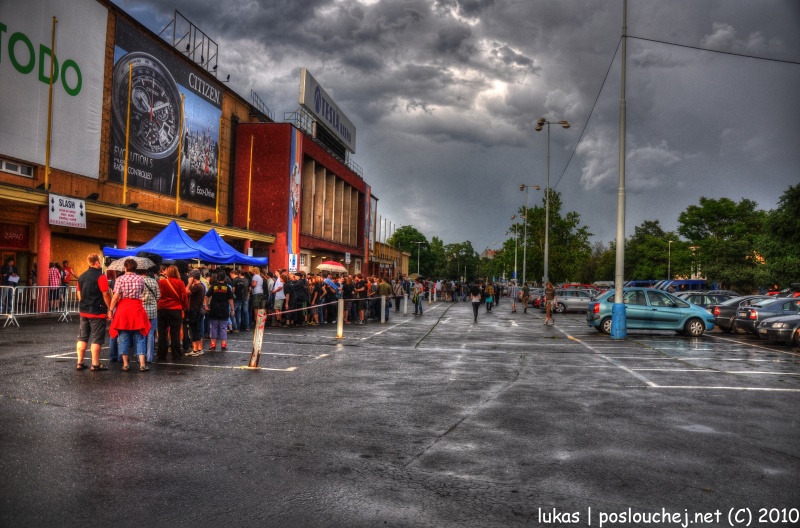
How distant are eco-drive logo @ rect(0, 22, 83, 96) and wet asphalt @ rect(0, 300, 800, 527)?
45.4ft

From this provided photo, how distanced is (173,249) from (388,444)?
559 inches

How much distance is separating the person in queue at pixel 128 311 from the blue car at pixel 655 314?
14.8 metres

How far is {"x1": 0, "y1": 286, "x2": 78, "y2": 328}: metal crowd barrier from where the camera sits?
55.1ft

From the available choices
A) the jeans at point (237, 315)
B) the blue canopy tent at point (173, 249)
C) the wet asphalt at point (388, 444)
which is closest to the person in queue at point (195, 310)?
the wet asphalt at point (388, 444)

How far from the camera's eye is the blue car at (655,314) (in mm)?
19797

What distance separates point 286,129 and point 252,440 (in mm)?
35165

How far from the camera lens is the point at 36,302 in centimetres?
1828

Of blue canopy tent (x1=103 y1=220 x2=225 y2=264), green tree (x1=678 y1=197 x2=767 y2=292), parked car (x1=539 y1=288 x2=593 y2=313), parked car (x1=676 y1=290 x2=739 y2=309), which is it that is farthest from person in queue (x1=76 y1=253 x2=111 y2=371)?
green tree (x1=678 y1=197 x2=767 y2=292)

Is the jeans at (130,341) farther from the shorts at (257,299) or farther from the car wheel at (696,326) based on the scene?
the car wheel at (696,326)

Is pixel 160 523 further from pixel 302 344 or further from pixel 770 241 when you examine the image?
pixel 770 241

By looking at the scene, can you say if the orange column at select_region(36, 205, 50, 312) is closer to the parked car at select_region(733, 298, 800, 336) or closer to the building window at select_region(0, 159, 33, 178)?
the building window at select_region(0, 159, 33, 178)

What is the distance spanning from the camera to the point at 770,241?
160 ft

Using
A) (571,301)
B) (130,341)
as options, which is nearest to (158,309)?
(130,341)

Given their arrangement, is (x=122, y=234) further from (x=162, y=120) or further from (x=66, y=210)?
(x=162, y=120)
